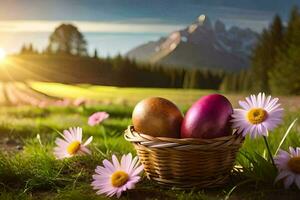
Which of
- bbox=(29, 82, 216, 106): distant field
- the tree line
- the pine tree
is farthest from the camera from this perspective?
the pine tree

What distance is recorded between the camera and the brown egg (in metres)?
1.29

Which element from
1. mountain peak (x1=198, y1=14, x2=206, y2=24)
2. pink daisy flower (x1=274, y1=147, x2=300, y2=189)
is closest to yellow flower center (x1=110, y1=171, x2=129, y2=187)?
pink daisy flower (x1=274, y1=147, x2=300, y2=189)

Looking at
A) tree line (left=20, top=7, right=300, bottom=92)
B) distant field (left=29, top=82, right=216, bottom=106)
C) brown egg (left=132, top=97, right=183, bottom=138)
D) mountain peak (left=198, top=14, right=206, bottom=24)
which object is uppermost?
mountain peak (left=198, top=14, right=206, bottom=24)

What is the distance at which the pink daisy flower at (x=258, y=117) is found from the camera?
1.23 m

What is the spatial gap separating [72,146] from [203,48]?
2.29 metres

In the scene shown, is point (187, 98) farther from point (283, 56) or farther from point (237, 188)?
point (237, 188)

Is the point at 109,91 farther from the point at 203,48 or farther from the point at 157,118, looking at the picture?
the point at 157,118

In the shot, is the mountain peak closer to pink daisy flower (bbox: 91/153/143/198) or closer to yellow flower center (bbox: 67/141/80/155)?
yellow flower center (bbox: 67/141/80/155)

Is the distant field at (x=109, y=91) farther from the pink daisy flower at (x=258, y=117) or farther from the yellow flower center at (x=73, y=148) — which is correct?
the pink daisy flower at (x=258, y=117)

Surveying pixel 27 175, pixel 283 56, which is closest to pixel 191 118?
pixel 27 175

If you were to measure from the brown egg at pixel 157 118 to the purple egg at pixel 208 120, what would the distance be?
0.03 metres

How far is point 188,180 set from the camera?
128cm

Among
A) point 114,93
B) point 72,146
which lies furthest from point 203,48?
point 72,146

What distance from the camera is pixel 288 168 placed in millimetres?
1273
